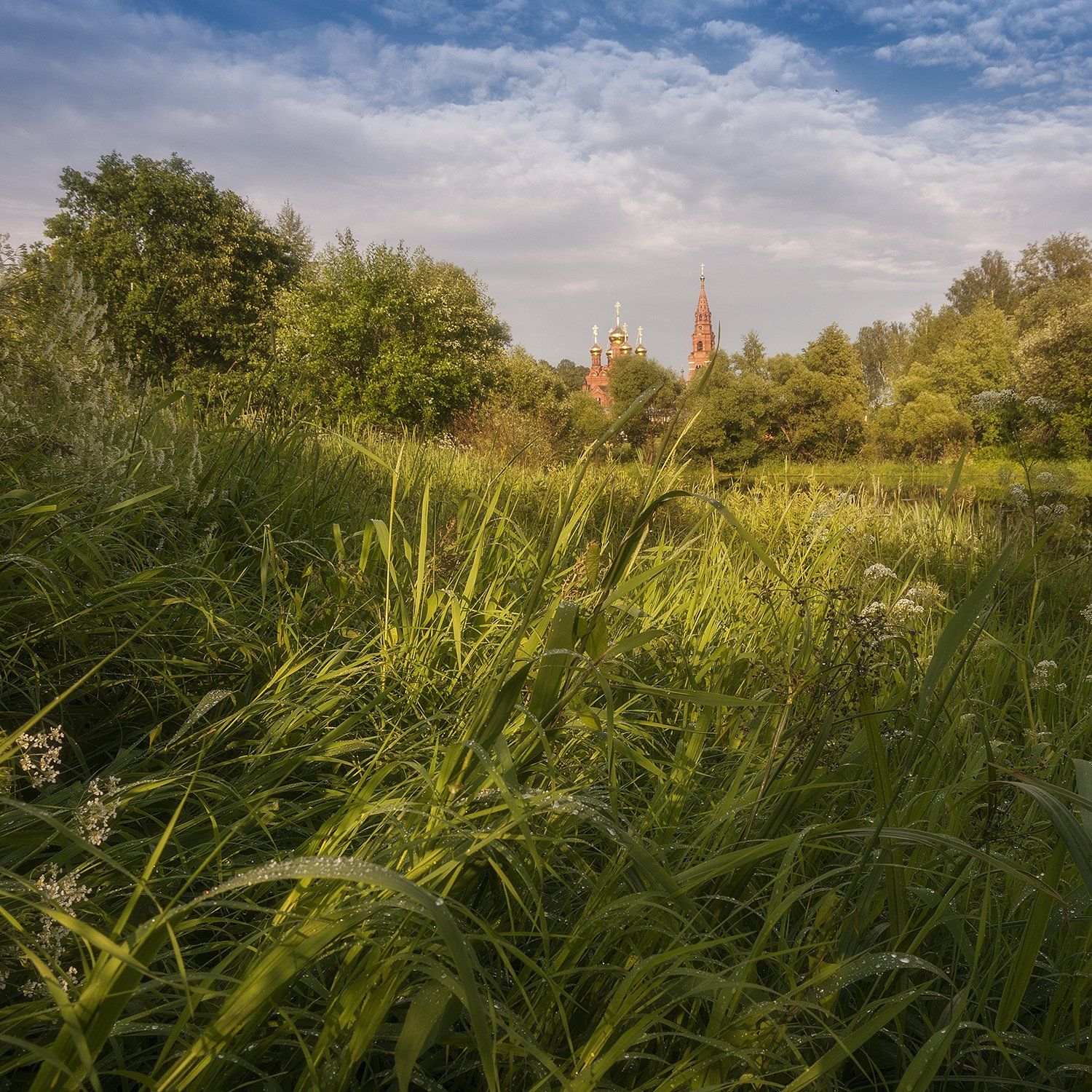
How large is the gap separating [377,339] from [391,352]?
2.26ft

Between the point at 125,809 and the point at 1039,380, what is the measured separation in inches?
1204

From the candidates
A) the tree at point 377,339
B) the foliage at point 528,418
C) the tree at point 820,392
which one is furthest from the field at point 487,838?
the tree at point 820,392

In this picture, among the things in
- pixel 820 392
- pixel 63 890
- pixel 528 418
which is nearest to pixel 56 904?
pixel 63 890

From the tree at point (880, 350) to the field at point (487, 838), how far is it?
6106 centimetres

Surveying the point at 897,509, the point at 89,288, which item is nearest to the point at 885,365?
the point at 897,509

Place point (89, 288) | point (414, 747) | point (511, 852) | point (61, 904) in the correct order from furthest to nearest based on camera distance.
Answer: point (89, 288), point (414, 747), point (511, 852), point (61, 904)

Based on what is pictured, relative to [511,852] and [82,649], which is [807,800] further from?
[82,649]

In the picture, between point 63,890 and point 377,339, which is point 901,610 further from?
point 377,339

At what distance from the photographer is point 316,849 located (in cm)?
119

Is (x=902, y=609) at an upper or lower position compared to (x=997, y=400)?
lower

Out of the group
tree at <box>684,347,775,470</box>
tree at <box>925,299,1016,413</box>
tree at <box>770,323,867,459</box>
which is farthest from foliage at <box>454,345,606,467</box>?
tree at <box>925,299,1016,413</box>

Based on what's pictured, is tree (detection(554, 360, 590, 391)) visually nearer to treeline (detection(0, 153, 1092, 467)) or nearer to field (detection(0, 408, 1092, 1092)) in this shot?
treeline (detection(0, 153, 1092, 467))

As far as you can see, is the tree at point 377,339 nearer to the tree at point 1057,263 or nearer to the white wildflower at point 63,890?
the white wildflower at point 63,890

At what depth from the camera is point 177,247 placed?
2677cm
